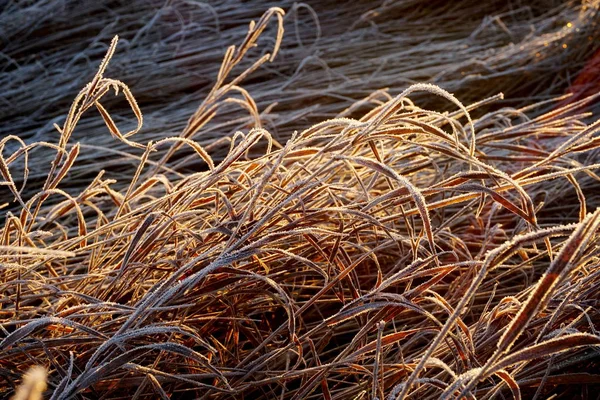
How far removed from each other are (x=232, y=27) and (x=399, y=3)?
61 centimetres

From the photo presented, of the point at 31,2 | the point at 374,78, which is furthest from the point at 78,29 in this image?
the point at 374,78

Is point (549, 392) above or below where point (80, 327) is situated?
below

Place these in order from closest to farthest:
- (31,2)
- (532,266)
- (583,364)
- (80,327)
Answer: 1. (80,327)
2. (583,364)
3. (532,266)
4. (31,2)

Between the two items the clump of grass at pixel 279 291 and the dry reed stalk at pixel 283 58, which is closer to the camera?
the clump of grass at pixel 279 291

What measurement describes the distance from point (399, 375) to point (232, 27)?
2012mm

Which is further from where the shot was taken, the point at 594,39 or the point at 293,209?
the point at 594,39

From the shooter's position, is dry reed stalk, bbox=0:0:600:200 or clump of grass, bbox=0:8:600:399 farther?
dry reed stalk, bbox=0:0:600:200

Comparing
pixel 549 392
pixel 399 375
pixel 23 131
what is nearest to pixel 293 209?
pixel 399 375

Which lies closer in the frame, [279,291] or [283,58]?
[279,291]

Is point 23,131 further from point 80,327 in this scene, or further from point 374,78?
point 80,327

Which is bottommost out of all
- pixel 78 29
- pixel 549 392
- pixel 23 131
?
pixel 549 392

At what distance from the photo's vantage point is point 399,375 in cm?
83

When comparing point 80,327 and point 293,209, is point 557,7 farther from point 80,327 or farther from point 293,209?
point 80,327

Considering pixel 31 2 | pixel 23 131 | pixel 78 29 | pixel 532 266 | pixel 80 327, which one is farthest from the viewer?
pixel 31 2
